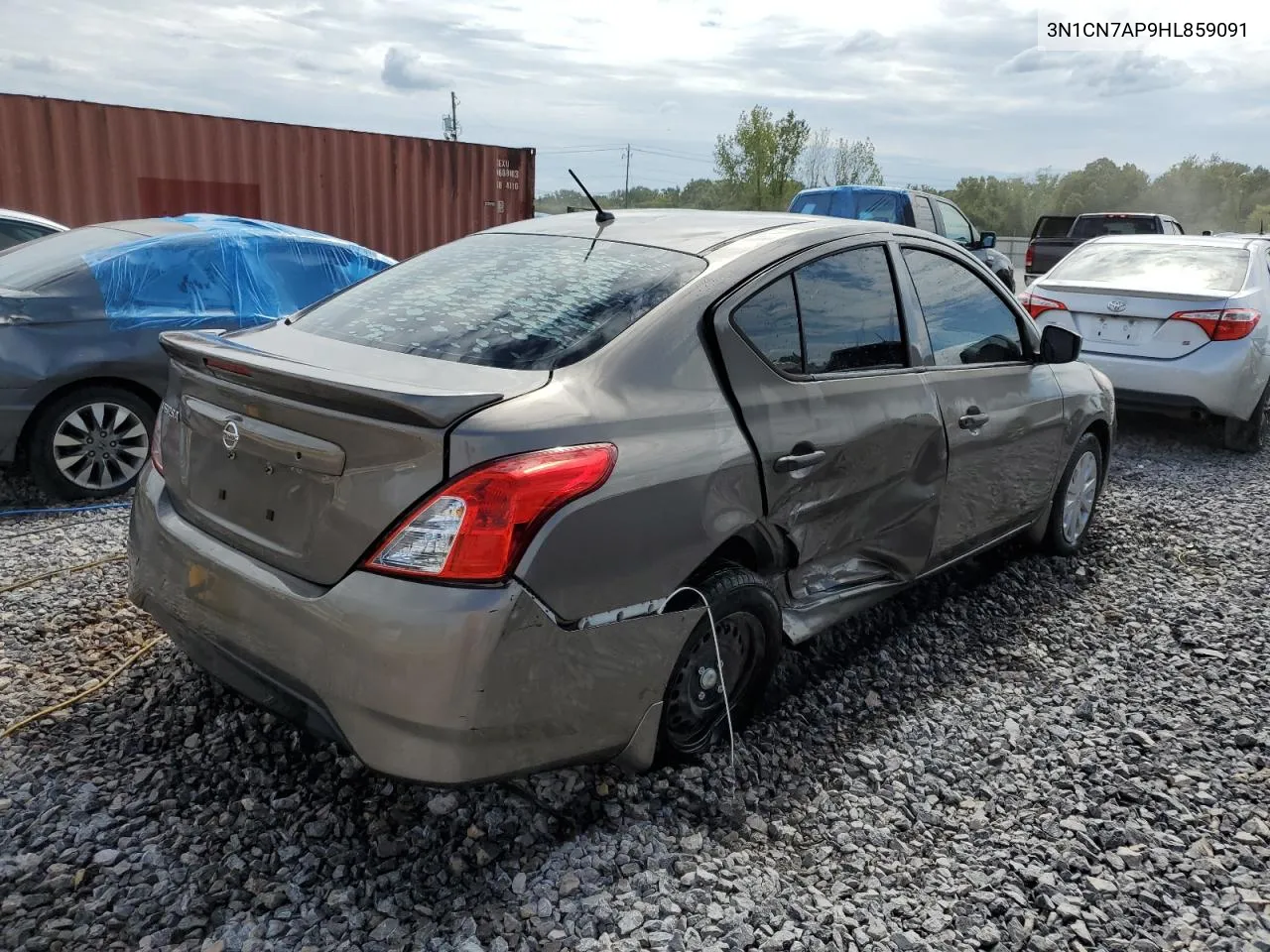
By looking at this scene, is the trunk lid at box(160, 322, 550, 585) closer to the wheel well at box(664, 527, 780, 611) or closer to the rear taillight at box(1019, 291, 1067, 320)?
the wheel well at box(664, 527, 780, 611)

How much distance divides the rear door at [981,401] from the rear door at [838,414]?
0.15 m

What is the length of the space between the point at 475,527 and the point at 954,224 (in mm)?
13159

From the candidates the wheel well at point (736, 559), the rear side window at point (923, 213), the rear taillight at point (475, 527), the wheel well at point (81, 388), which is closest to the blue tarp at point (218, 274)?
the wheel well at point (81, 388)

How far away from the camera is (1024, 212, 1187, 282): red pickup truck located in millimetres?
17719

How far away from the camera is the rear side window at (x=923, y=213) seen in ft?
40.9

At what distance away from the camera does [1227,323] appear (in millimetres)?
6770

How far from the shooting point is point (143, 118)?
1106cm

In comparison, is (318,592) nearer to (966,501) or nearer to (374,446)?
(374,446)

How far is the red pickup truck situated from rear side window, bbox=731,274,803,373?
52.0 feet

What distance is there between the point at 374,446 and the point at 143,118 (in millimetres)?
10798

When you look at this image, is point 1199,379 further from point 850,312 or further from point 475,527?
point 475,527

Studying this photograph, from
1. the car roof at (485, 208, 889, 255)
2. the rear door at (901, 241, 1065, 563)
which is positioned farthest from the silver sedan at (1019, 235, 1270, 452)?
the car roof at (485, 208, 889, 255)

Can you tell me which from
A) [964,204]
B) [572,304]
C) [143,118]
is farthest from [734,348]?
[964,204]

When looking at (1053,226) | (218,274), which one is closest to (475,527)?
(218,274)
